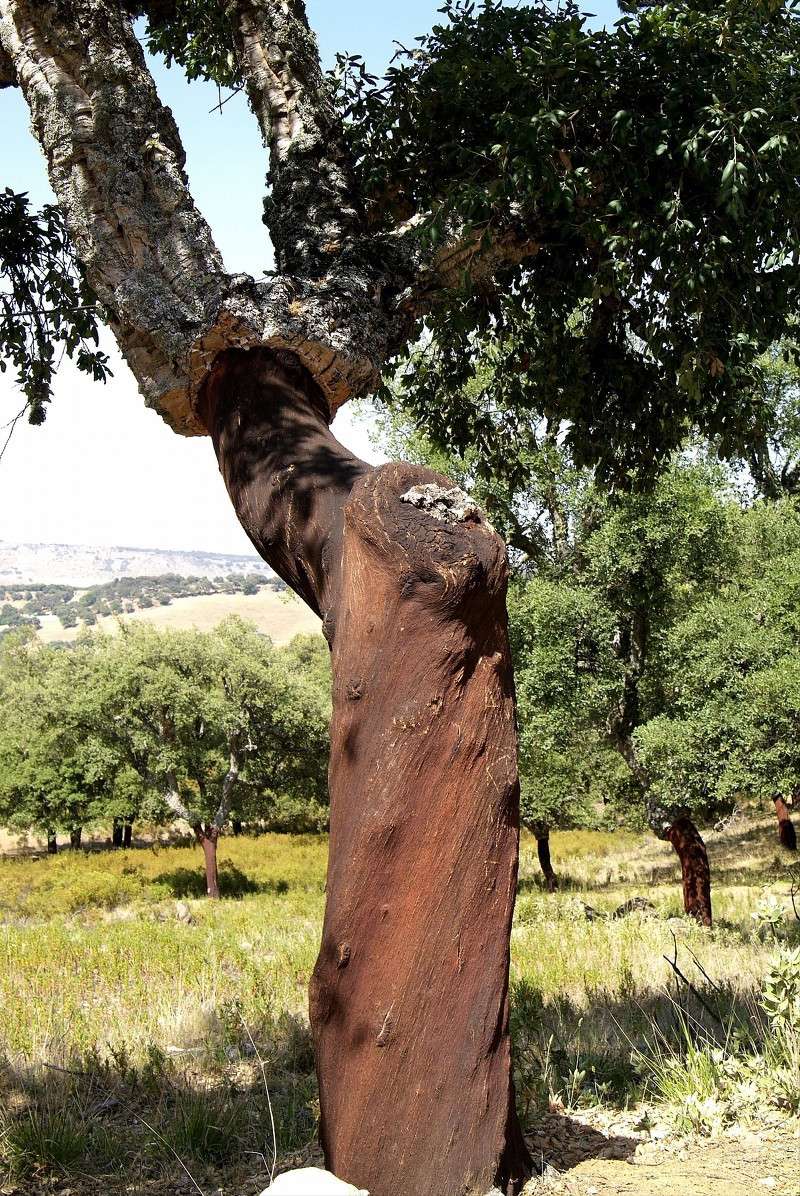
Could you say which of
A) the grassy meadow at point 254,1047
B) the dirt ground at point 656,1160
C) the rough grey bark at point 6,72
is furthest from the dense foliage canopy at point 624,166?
the dirt ground at point 656,1160

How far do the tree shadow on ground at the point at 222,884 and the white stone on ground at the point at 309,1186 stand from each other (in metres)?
27.1

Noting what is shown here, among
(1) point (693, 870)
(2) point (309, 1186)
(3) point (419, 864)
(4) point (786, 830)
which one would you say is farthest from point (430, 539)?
(4) point (786, 830)

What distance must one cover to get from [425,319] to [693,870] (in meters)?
11.1

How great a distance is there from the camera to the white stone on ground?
1.94m

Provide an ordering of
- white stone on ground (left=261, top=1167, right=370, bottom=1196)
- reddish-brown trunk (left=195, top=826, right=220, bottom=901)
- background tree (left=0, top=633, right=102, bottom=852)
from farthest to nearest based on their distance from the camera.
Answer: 1. background tree (left=0, top=633, right=102, bottom=852)
2. reddish-brown trunk (left=195, top=826, right=220, bottom=901)
3. white stone on ground (left=261, top=1167, right=370, bottom=1196)

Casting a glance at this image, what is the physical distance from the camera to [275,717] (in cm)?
2986

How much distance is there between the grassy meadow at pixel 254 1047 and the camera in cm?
359

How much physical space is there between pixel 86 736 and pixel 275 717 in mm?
6263

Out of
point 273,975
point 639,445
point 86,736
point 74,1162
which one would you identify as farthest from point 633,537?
point 86,736

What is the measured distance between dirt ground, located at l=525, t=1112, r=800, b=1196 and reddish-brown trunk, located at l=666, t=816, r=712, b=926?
35.9ft

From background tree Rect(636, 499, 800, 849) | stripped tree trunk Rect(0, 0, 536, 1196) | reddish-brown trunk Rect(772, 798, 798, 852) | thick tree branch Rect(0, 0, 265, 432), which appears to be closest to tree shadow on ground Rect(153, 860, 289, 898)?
reddish-brown trunk Rect(772, 798, 798, 852)

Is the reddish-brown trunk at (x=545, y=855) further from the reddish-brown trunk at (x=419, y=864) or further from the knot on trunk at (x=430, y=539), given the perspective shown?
the knot on trunk at (x=430, y=539)

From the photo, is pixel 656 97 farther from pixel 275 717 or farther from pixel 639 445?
pixel 275 717

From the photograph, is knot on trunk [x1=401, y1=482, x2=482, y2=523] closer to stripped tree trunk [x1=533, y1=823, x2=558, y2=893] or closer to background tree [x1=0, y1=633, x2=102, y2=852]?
stripped tree trunk [x1=533, y1=823, x2=558, y2=893]
